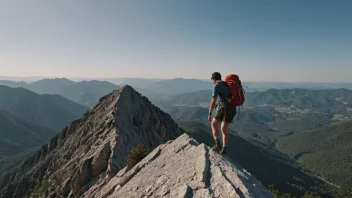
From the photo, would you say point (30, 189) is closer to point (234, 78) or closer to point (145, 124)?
point (145, 124)

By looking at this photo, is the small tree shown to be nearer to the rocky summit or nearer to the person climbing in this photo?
the rocky summit

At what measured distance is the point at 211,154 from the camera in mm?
16078

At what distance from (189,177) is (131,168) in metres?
11.5

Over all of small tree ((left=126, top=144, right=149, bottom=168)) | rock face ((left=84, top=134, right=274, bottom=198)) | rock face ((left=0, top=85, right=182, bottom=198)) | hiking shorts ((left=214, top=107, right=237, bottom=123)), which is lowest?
rock face ((left=0, top=85, right=182, bottom=198))

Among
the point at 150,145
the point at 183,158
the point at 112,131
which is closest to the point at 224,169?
the point at 183,158

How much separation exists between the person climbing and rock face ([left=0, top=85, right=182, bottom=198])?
18.7 metres

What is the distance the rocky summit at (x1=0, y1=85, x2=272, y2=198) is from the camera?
13.4 meters

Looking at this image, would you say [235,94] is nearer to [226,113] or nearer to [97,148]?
[226,113]

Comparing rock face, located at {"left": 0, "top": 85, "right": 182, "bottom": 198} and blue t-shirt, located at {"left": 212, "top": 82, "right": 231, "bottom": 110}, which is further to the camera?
rock face, located at {"left": 0, "top": 85, "right": 182, "bottom": 198}

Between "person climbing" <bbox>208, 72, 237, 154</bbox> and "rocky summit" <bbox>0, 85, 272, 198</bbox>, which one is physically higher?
"person climbing" <bbox>208, 72, 237, 154</bbox>

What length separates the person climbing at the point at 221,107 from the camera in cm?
1630

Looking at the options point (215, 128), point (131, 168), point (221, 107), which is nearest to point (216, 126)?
point (215, 128)

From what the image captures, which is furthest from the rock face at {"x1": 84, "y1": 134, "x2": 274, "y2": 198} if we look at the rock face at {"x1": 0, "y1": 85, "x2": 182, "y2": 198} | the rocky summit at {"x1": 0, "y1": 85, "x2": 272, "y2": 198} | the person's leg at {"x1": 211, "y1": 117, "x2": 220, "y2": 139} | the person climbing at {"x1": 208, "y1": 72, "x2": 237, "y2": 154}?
the rock face at {"x1": 0, "y1": 85, "x2": 182, "y2": 198}

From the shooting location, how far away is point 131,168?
24.3m
